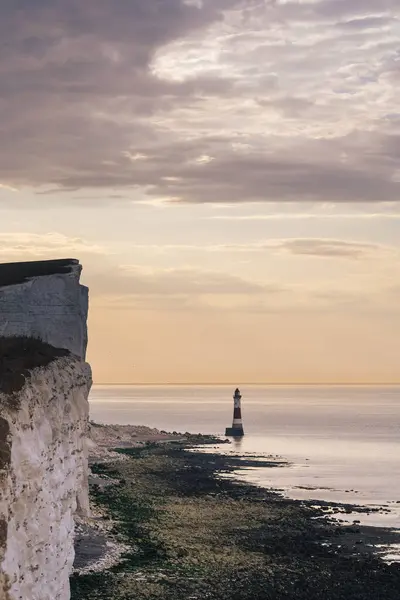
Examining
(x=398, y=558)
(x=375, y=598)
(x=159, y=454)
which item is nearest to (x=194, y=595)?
→ (x=375, y=598)

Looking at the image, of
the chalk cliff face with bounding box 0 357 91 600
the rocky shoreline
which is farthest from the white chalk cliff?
the rocky shoreline

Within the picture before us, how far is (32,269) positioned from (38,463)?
1258 cm

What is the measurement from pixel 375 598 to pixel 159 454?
58371 millimetres

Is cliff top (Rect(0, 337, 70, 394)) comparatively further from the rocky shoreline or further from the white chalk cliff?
the rocky shoreline

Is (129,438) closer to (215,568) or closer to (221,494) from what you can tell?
(221,494)

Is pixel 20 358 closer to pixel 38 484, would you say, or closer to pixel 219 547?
pixel 38 484

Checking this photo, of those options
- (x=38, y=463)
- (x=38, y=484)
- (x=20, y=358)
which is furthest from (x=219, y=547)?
(x=38, y=463)

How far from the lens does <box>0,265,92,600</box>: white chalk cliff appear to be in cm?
1792

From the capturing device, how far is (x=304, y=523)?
50.0 metres

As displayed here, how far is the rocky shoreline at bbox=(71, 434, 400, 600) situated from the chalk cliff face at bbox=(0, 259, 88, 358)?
322 inches

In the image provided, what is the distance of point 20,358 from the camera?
2427cm

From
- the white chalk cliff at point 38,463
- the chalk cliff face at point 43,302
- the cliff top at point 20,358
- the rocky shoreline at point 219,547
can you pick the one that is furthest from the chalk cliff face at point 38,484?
the rocky shoreline at point 219,547

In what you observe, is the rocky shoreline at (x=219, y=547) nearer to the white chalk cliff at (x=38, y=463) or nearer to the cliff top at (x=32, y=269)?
the white chalk cliff at (x=38, y=463)

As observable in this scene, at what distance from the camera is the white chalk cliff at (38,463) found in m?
17.9
